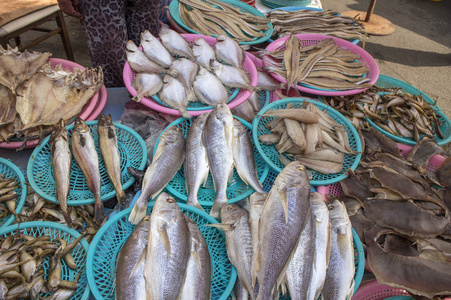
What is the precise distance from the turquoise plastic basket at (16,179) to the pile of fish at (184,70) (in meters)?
1.06

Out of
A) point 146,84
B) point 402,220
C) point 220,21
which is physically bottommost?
point 402,220

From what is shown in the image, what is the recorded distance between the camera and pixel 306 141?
2.37 meters

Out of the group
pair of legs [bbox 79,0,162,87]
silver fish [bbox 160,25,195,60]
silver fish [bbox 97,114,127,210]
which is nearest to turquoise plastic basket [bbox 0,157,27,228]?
silver fish [bbox 97,114,127,210]

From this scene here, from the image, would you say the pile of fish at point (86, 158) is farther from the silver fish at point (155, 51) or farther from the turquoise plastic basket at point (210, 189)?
the silver fish at point (155, 51)

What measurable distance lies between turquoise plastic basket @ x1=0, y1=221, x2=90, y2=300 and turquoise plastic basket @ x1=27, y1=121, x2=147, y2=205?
0.60 ft

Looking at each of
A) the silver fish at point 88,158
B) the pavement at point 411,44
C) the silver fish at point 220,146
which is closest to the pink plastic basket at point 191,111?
the silver fish at point 220,146

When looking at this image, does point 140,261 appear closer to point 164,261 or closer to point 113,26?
point 164,261

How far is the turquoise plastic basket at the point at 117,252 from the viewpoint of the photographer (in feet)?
5.34

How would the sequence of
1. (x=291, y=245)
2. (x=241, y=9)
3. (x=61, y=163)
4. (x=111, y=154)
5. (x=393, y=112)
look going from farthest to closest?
(x=241, y=9), (x=393, y=112), (x=111, y=154), (x=61, y=163), (x=291, y=245)

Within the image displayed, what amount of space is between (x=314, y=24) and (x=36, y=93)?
366 cm

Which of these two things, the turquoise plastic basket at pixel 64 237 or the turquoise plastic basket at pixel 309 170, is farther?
the turquoise plastic basket at pixel 309 170

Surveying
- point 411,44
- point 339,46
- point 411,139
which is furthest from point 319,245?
point 411,44

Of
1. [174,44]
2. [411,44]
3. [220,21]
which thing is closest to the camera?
[174,44]

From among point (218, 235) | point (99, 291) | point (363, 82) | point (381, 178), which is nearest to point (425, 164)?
point (381, 178)
